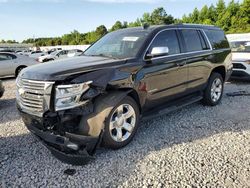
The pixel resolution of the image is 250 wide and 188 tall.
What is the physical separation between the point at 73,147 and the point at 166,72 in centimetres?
220

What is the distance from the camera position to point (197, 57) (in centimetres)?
561

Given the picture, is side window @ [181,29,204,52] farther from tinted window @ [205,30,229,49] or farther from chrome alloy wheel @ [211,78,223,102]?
chrome alloy wheel @ [211,78,223,102]

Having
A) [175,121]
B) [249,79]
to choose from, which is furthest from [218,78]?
[249,79]

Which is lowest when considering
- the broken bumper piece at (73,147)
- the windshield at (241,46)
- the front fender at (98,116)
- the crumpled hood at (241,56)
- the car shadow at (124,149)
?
the car shadow at (124,149)

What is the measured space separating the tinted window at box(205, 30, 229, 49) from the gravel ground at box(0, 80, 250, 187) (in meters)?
2.01

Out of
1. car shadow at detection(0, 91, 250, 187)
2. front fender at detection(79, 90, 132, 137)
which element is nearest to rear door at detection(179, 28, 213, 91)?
car shadow at detection(0, 91, 250, 187)

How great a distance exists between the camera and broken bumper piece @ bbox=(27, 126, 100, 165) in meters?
3.46

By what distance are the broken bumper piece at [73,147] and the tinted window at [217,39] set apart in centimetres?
413

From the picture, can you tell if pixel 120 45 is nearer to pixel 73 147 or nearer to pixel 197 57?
pixel 197 57

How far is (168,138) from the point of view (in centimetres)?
446

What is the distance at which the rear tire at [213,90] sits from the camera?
616cm

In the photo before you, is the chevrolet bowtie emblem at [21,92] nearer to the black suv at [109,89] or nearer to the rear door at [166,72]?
the black suv at [109,89]

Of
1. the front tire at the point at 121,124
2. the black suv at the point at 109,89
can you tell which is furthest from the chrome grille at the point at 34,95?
the front tire at the point at 121,124

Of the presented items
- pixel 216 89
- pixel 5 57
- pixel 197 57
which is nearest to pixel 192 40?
pixel 197 57
